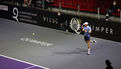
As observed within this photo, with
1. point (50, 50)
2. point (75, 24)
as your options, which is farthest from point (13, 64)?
point (75, 24)

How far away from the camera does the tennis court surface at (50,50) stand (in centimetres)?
1741

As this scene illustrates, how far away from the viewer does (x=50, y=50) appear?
1964cm

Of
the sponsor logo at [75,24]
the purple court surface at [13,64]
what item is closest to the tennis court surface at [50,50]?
the purple court surface at [13,64]

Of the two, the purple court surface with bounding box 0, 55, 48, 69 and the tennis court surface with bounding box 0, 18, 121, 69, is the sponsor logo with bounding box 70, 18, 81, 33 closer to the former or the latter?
the tennis court surface with bounding box 0, 18, 121, 69

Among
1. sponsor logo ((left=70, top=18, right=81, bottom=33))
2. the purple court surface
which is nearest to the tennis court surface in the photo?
the purple court surface

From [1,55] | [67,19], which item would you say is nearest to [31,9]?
[67,19]

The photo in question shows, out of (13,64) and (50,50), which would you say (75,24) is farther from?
(13,64)

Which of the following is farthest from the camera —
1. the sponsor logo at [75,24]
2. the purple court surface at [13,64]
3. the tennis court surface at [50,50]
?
the sponsor logo at [75,24]

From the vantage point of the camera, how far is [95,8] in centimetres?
2319

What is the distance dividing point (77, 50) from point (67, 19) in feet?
13.3

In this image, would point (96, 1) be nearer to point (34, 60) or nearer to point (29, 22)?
point (29, 22)

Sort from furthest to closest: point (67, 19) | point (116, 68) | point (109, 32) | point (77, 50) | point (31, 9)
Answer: point (31, 9), point (67, 19), point (109, 32), point (77, 50), point (116, 68)

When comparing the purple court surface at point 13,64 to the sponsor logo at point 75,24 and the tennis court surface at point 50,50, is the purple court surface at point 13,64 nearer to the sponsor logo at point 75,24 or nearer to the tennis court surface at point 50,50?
the tennis court surface at point 50,50

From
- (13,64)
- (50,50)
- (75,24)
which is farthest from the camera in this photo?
(75,24)
